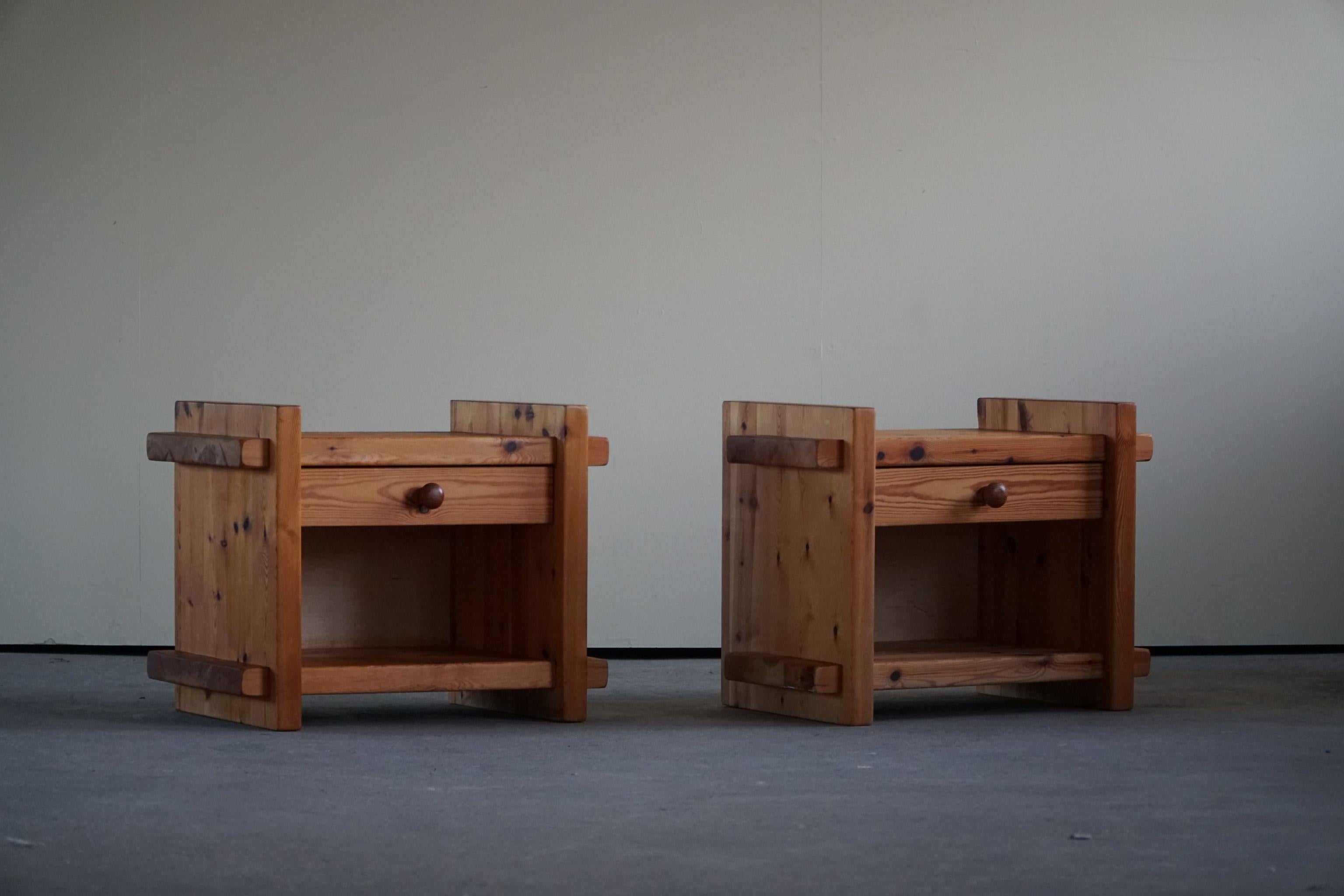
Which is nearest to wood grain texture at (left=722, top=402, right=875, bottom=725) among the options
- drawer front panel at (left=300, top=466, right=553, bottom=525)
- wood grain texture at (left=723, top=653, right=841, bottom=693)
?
wood grain texture at (left=723, top=653, right=841, bottom=693)

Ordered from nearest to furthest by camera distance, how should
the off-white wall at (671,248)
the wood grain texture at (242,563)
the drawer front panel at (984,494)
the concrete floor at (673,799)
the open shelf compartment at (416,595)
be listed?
the concrete floor at (673,799), the wood grain texture at (242,563), the drawer front panel at (984,494), the open shelf compartment at (416,595), the off-white wall at (671,248)

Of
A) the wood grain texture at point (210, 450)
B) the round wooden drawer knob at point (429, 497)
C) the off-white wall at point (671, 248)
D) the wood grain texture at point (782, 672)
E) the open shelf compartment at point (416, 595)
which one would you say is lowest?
the wood grain texture at point (782, 672)

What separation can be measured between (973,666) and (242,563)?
58.8 inches

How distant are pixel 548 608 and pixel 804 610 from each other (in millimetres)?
525

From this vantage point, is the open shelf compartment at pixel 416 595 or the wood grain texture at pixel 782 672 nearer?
the wood grain texture at pixel 782 672

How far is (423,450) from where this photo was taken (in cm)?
358

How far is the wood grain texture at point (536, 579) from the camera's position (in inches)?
146

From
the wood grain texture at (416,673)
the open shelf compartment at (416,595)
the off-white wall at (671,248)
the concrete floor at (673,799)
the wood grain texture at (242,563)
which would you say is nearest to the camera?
the concrete floor at (673,799)

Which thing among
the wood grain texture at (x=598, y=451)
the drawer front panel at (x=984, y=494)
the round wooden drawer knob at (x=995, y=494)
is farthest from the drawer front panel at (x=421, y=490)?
the round wooden drawer knob at (x=995, y=494)

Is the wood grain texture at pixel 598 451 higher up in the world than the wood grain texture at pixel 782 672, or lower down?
higher up

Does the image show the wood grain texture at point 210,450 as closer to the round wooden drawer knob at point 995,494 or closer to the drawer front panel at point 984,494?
the drawer front panel at point 984,494

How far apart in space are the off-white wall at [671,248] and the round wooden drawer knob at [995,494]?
1.32 metres

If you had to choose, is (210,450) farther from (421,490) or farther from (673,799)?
(673,799)

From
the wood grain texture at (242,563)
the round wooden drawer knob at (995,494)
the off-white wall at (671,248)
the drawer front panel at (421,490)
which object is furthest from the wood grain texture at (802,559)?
the off-white wall at (671,248)
